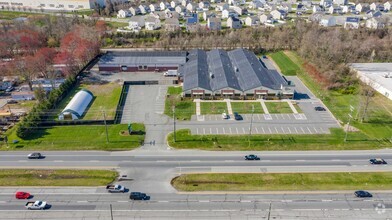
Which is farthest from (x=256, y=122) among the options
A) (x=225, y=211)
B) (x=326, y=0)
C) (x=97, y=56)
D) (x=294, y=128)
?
(x=326, y=0)

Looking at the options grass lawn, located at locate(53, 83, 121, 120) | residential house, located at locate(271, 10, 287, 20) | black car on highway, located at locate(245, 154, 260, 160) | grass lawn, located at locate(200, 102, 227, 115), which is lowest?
black car on highway, located at locate(245, 154, 260, 160)

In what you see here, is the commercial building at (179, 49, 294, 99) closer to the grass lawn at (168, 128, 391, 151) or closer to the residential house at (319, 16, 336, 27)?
the grass lawn at (168, 128, 391, 151)

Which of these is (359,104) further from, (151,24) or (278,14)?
(278,14)

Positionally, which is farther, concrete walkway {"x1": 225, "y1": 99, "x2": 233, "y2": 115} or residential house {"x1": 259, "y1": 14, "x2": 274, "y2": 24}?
residential house {"x1": 259, "y1": 14, "x2": 274, "y2": 24}

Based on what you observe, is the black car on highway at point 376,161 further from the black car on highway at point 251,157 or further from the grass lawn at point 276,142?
the black car on highway at point 251,157

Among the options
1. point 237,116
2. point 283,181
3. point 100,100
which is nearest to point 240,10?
point 100,100

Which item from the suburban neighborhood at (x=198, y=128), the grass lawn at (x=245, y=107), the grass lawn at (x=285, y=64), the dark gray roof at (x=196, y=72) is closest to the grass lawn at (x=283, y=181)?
the suburban neighborhood at (x=198, y=128)

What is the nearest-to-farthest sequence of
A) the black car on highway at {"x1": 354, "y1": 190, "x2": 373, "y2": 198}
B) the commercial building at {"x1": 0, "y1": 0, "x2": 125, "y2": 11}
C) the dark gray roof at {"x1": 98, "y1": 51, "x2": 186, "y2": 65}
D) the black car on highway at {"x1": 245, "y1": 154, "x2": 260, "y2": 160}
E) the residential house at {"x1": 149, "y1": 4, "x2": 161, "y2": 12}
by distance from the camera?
the black car on highway at {"x1": 354, "y1": 190, "x2": 373, "y2": 198} < the black car on highway at {"x1": 245, "y1": 154, "x2": 260, "y2": 160} < the dark gray roof at {"x1": 98, "y1": 51, "x2": 186, "y2": 65} < the commercial building at {"x1": 0, "y1": 0, "x2": 125, "y2": 11} < the residential house at {"x1": 149, "y1": 4, "x2": 161, "y2": 12}

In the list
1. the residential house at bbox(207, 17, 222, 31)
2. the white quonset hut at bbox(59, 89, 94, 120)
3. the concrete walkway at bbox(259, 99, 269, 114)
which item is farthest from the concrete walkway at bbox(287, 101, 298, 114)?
the residential house at bbox(207, 17, 222, 31)
